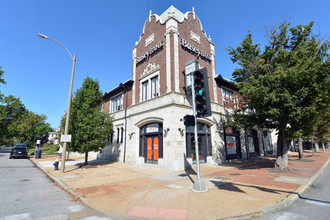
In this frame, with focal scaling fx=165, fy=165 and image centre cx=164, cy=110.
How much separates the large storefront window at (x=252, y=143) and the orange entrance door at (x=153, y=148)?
1268 centimetres

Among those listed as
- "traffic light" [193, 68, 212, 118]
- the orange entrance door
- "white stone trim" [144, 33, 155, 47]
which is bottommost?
the orange entrance door

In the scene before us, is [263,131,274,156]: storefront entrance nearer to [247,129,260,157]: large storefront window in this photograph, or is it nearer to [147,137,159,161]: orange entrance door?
[247,129,260,157]: large storefront window

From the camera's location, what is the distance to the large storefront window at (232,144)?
17.6m

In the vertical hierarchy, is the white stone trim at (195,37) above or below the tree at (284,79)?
above

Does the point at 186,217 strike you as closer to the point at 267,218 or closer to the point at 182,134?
the point at 267,218

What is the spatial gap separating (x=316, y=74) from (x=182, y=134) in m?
9.18

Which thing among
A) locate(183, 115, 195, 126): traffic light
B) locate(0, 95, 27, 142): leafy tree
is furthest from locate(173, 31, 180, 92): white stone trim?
locate(0, 95, 27, 142): leafy tree

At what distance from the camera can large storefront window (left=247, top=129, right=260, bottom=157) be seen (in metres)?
21.0

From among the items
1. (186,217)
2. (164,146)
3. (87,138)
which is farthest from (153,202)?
(87,138)

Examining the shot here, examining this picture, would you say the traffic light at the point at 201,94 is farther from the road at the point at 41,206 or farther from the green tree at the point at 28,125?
the green tree at the point at 28,125

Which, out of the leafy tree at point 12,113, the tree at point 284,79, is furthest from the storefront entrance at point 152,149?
the leafy tree at point 12,113

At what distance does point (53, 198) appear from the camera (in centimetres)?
620

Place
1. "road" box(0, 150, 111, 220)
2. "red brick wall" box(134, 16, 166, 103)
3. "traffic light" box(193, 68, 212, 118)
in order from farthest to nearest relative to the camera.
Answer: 1. "red brick wall" box(134, 16, 166, 103)
2. "traffic light" box(193, 68, 212, 118)
3. "road" box(0, 150, 111, 220)

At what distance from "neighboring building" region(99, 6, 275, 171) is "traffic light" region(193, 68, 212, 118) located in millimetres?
6145
